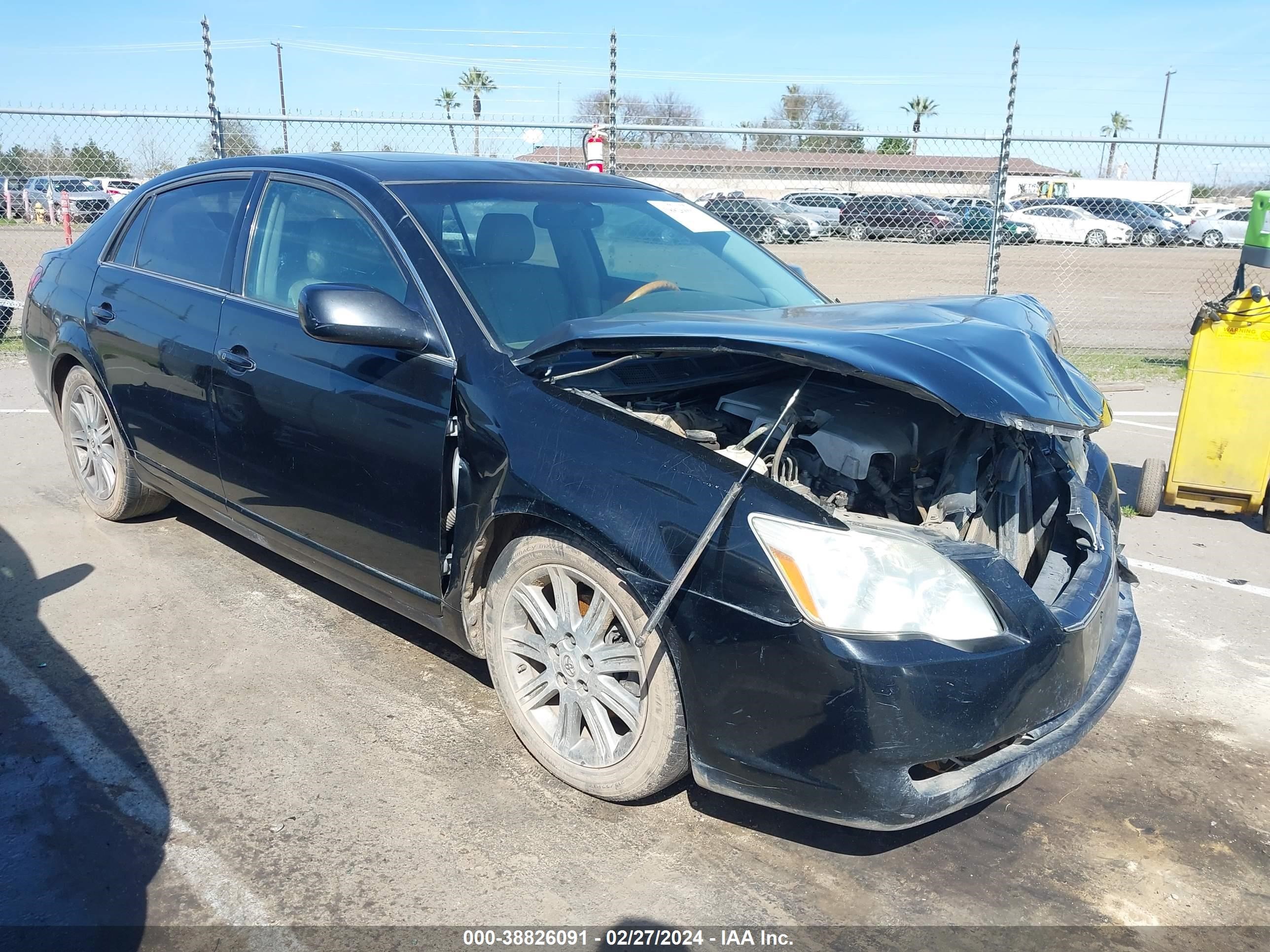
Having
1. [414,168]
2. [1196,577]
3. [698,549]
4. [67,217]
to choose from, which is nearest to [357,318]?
[414,168]

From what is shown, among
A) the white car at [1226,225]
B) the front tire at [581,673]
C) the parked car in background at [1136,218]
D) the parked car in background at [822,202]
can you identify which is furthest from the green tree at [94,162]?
the parked car in background at [1136,218]

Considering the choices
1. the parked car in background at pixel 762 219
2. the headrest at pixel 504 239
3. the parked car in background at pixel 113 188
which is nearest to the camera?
the headrest at pixel 504 239

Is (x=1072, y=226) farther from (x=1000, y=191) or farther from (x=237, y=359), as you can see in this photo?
(x=237, y=359)

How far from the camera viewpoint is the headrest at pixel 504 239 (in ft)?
11.1

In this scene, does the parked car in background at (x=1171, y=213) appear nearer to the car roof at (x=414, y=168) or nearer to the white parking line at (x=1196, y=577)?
the white parking line at (x=1196, y=577)

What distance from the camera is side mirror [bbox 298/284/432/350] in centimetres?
293

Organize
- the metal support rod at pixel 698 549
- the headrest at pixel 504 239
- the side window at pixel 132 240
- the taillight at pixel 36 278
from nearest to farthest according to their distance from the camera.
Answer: the metal support rod at pixel 698 549, the headrest at pixel 504 239, the side window at pixel 132 240, the taillight at pixel 36 278

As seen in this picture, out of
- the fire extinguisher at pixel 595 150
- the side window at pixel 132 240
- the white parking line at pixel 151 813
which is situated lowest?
the white parking line at pixel 151 813

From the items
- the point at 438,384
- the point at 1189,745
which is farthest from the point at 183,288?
the point at 1189,745

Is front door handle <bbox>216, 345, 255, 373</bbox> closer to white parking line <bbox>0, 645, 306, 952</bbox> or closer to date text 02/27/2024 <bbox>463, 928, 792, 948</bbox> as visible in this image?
white parking line <bbox>0, 645, 306, 952</bbox>

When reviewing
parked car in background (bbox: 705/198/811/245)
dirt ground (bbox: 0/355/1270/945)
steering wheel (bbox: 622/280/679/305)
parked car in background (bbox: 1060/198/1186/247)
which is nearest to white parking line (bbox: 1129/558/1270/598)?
dirt ground (bbox: 0/355/1270/945)

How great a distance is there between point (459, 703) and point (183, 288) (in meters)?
2.05

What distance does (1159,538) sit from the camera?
17.7 feet

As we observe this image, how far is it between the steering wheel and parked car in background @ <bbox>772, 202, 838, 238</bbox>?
12.0 m
